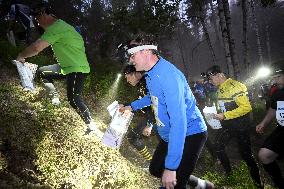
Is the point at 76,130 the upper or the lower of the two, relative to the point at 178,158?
lower

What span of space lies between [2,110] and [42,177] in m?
1.66

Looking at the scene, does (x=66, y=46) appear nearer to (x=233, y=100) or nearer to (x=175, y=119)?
(x=175, y=119)

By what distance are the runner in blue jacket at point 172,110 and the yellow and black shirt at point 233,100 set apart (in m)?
3.32

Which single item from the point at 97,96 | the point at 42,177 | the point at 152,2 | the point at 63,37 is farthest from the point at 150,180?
the point at 152,2

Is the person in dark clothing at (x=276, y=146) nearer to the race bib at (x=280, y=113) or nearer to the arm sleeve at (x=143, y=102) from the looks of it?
the race bib at (x=280, y=113)

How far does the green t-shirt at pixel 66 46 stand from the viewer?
5375mm

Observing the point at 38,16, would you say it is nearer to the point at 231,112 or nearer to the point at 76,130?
the point at 76,130

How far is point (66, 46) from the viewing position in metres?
5.61

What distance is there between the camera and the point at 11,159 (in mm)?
4688

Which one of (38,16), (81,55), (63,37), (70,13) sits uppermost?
(70,13)

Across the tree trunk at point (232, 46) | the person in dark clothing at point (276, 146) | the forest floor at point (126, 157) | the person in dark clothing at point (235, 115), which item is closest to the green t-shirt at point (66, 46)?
the forest floor at point (126, 157)

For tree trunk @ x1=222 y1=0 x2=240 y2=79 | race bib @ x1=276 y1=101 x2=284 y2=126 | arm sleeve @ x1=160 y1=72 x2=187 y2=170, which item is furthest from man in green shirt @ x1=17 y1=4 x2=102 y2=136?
tree trunk @ x1=222 y1=0 x2=240 y2=79

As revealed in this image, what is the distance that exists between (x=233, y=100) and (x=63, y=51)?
3.73 m

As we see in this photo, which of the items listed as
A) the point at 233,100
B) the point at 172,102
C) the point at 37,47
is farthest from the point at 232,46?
the point at 172,102
